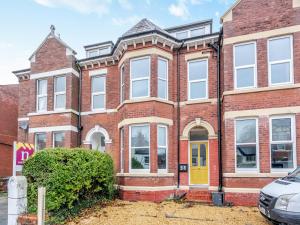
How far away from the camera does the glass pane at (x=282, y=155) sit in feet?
37.4

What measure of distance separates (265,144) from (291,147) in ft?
2.99

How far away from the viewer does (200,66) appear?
47.6 ft

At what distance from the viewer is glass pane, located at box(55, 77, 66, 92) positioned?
17.0 metres

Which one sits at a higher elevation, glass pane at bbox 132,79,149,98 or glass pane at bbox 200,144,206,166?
glass pane at bbox 132,79,149,98

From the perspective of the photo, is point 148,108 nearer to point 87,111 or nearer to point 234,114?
point 234,114

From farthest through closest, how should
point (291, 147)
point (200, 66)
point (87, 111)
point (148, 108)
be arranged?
point (87, 111)
point (200, 66)
point (148, 108)
point (291, 147)

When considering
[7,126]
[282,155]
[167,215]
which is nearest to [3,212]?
[167,215]

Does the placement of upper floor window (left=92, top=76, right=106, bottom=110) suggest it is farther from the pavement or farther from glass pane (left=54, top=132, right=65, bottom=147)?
the pavement

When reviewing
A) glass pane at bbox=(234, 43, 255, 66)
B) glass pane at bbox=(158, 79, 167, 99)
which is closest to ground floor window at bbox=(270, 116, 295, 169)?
glass pane at bbox=(234, 43, 255, 66)

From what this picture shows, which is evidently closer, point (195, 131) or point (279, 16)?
point (279, 16)

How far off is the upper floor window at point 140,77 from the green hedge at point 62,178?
4023 millimetres

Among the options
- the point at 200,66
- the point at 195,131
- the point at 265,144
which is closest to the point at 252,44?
Result: the point at 200,66

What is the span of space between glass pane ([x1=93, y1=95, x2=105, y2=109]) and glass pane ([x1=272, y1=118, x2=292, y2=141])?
350 inches

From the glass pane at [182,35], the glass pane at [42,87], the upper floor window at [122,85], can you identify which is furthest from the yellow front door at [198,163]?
the glass pane at [42,87]
